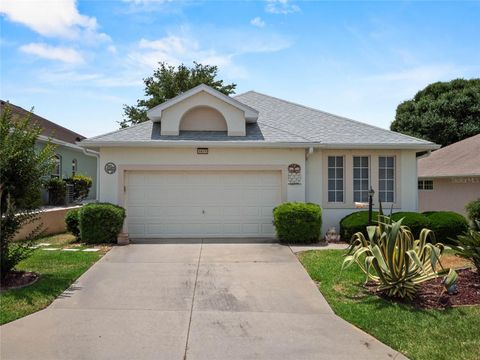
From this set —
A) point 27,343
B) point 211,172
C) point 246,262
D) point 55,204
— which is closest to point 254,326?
point 27,343

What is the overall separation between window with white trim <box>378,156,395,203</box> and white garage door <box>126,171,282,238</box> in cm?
341

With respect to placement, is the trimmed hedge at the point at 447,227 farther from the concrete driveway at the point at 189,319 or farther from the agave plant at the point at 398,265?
the agave plant at the point at 398,265

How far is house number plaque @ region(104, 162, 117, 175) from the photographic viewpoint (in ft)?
41.8

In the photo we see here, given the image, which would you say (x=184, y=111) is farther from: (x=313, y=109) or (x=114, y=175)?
(x=313, y=109)

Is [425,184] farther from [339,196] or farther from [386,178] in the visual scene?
[339,196]

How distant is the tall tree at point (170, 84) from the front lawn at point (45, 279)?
2198cm

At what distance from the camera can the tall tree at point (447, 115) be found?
99.0 feet

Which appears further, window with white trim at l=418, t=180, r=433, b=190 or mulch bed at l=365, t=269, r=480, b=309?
window with white trim at l=418, t=180, r=433, b=190

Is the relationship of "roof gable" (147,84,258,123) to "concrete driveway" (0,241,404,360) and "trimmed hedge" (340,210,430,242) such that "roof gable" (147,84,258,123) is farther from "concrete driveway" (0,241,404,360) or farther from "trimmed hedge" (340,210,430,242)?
"concrete driveway" (0,241,404,360)

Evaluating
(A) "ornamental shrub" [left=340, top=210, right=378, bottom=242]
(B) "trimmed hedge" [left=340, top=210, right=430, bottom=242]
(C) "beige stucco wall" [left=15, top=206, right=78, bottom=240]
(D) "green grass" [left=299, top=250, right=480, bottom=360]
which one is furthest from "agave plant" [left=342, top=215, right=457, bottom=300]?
(C) "beige stucco wall" [left=15, top=206, right=78, bottom=240]

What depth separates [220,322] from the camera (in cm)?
599

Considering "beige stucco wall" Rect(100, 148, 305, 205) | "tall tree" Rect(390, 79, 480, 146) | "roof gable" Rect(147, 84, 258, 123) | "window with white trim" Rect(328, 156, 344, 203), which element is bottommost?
"window with white trim" Rect(328, 156, 344, 203)

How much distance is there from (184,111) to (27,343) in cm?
919

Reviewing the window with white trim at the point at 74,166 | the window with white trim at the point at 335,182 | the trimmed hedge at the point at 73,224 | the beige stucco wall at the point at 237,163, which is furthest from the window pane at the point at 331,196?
the window with white trim at the point at 74,166
